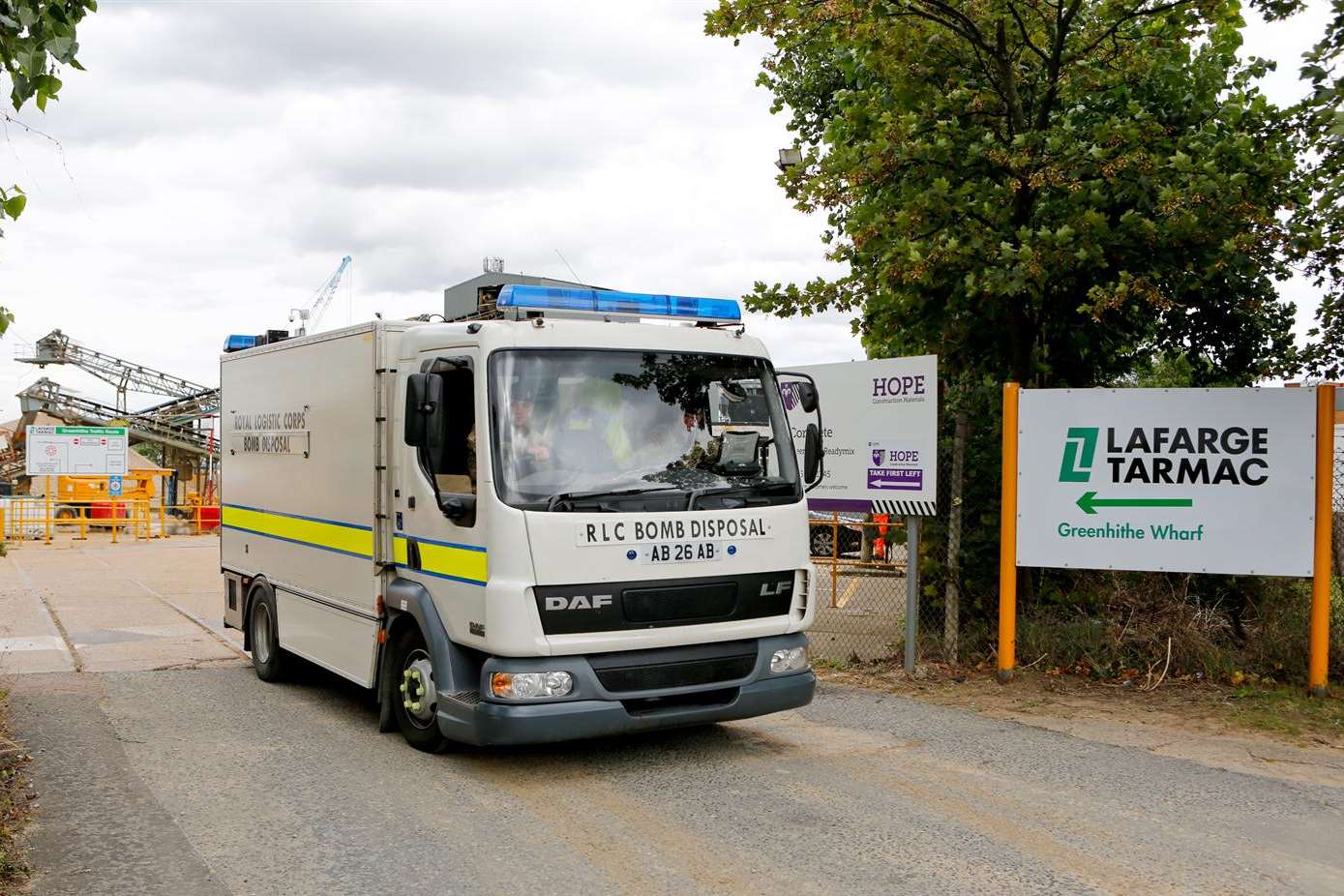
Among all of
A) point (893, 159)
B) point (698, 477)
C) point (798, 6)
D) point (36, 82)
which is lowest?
point (698, 477)

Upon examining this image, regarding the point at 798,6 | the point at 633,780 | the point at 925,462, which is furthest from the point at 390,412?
the point at 798,6

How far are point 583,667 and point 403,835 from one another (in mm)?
1315

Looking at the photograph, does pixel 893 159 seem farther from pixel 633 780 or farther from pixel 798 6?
pixel 633 780

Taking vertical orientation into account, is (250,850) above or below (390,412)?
below

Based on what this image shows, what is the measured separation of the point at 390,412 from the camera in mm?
7500

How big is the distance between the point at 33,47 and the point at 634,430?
3.48 meters

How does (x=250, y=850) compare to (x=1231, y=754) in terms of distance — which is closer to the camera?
(x=250, y=850)

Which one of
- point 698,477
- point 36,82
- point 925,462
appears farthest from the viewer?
point 925,462

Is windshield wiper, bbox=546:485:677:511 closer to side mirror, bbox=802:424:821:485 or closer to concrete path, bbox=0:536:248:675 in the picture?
side mirror, bbox=802:424:821:485

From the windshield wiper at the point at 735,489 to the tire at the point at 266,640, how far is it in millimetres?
4396

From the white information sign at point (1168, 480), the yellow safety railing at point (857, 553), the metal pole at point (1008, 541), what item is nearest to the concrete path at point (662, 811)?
the metal pole at point (1008, 541)

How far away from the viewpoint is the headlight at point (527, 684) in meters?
6.27

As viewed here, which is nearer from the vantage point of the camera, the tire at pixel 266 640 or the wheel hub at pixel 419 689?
the wheel hub at pixel 419 689

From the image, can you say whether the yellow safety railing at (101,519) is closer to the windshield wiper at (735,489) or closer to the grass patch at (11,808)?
the grass patch at (11,808)
